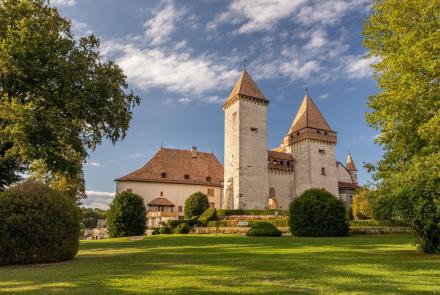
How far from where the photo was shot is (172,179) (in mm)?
50688

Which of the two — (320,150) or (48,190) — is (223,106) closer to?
(320,150)

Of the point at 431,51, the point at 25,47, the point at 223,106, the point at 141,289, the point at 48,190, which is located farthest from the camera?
the point at 223,106

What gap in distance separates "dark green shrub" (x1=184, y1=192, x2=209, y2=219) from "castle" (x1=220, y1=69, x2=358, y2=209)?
20.5 ft

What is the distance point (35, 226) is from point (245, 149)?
120 ft

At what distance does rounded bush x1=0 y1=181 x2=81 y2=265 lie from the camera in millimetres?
11945

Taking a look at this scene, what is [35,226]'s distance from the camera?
478 inches

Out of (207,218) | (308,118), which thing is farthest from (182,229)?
(308,118)

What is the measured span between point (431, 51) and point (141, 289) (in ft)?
55.5

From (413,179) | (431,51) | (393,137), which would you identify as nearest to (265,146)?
(393,137)

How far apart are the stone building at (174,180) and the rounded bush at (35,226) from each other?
3031 centimetres

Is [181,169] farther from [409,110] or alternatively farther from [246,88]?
[409,110]

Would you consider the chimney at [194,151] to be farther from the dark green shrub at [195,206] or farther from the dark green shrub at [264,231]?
the dark green shrub at [264,231]

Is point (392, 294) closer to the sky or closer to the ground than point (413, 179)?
closer to the ground

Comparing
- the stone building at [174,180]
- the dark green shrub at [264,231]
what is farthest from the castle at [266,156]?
the dark green shrub at [264,231]
